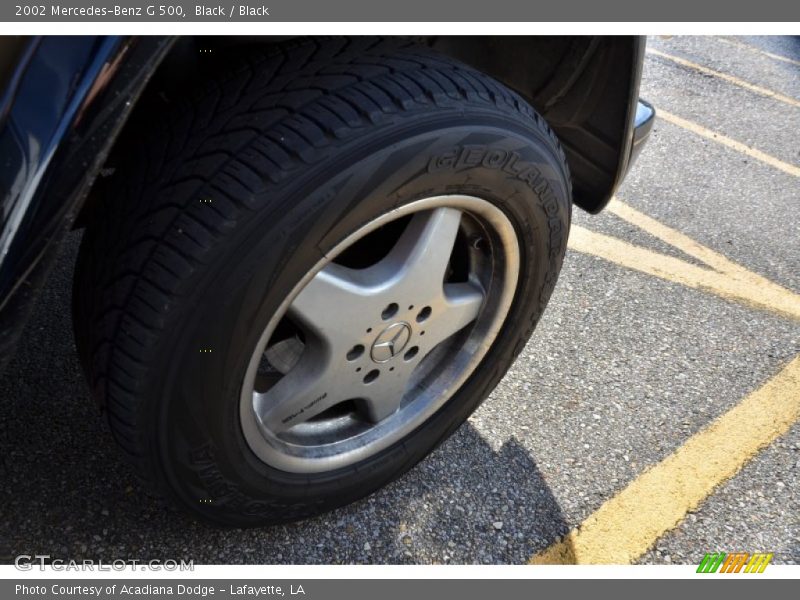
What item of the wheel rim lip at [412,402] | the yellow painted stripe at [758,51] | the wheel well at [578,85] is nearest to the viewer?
the wheel rim lip at [412,402]

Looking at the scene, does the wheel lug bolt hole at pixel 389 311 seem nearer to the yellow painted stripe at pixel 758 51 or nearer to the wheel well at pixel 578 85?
the wheel well at pixel 578 85

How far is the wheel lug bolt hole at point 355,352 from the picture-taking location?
1.62 metres

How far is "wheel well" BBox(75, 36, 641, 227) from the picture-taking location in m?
1.81

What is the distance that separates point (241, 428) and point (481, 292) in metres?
0.63

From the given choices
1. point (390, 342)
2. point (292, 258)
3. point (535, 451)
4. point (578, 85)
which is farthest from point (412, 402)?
point (578, 85)

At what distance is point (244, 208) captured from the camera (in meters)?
1.28

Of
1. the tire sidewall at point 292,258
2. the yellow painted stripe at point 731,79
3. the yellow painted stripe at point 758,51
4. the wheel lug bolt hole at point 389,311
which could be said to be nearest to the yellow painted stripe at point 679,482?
the tire sidewall at point 292,258

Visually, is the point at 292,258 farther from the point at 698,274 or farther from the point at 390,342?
the point at 698,274

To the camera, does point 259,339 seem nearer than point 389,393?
Yes

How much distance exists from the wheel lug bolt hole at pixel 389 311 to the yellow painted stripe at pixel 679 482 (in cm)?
73

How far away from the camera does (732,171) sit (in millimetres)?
4039

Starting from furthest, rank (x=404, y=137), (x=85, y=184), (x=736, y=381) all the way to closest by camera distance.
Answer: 1. (x=736, y=381)
2. (x=404, y=137)
3. (x=85, y=184)

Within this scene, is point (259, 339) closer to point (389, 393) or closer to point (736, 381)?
point (389, 393)
